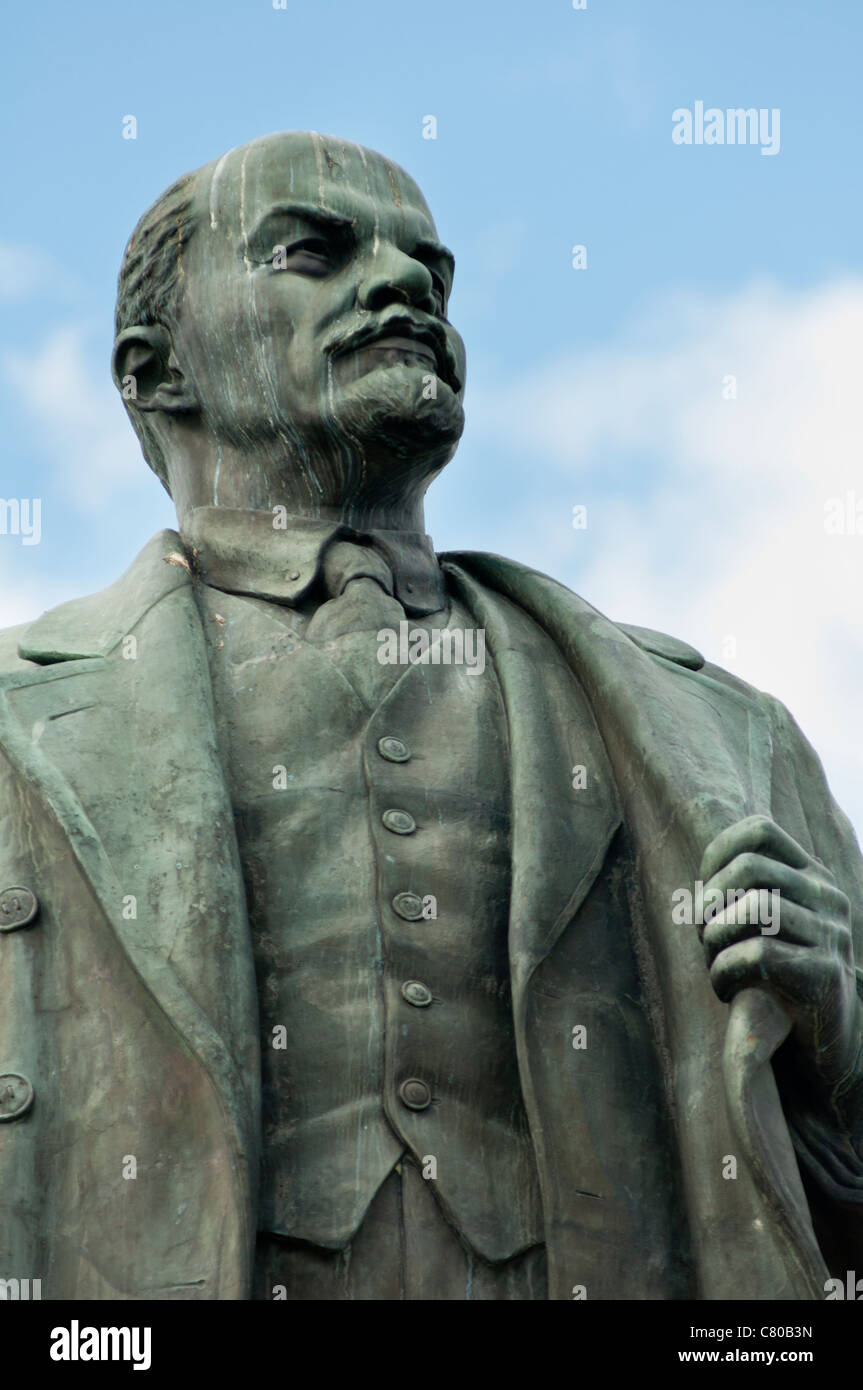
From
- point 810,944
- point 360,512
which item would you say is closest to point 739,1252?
point 810,944

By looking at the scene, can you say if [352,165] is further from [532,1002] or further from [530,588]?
[532,1002]

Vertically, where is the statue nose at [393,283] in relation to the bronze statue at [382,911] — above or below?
above

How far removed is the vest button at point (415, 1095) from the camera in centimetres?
1029

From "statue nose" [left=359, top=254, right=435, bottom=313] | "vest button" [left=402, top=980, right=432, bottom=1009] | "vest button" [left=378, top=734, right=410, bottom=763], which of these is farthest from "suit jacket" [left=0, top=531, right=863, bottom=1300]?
"statue nose" [left=359, top=254, right=435, bottom=313]

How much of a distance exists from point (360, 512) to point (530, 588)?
0.87 metres

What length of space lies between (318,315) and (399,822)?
2.55 m

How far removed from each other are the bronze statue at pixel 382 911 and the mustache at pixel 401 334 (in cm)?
2

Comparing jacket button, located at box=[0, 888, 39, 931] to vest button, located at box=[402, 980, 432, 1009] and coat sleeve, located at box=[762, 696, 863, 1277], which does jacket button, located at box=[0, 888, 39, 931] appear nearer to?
vest button, located at box=[402, 980, 432, 1009]

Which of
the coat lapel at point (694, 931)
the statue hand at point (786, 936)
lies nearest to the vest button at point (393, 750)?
the coat lapel at point (694, 931)

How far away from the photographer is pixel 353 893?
35.5 ft

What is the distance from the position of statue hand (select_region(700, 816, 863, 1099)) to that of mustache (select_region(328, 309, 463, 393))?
3006mm

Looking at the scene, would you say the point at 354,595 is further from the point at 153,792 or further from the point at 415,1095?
the point at 415,1095

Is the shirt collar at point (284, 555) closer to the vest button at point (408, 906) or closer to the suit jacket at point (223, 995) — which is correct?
the suit jacket at point (223, 995)

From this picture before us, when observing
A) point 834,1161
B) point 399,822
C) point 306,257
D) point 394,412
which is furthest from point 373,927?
point 306,257
